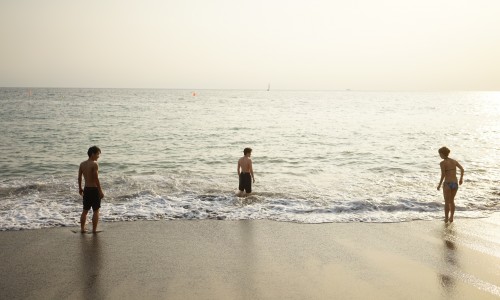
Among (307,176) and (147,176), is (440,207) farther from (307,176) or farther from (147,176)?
(147,176)

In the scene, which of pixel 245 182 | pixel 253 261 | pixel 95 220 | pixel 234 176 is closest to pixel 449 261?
pixel 253 261

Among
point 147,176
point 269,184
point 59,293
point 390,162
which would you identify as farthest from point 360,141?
point 59,293

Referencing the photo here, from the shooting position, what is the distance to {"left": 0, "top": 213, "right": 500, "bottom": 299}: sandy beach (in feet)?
19.5

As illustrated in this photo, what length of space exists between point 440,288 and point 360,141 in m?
25.5

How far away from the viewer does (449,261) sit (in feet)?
23.6

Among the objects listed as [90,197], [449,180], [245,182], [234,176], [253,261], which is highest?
[449,180]

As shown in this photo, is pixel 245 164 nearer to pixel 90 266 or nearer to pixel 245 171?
pixel 245 171

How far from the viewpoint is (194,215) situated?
1048 centimetres

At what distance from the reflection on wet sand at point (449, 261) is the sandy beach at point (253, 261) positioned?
0.02 metres

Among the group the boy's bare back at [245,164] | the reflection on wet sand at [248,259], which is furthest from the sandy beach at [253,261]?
the boy's bare back at [245,164]

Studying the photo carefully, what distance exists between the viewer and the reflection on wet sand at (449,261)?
6.16m

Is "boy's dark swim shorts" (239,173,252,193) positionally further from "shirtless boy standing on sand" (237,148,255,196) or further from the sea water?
the sea water

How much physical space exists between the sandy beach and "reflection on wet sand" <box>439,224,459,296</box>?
0.7 inches

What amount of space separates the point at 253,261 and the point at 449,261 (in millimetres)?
3555
